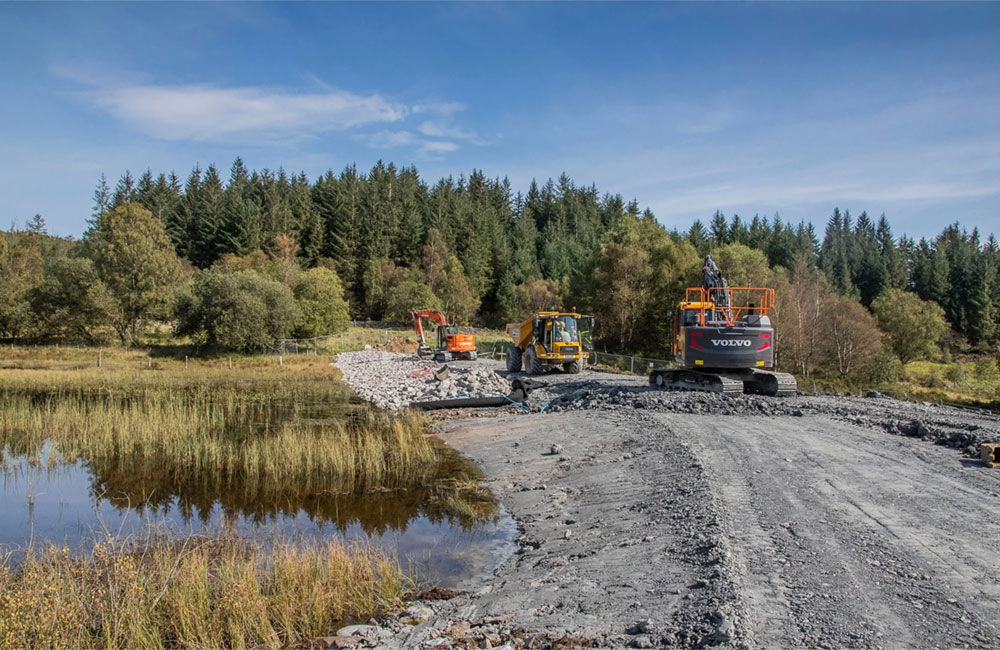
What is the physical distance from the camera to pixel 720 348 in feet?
52.4

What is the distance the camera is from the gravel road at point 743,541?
5023mm

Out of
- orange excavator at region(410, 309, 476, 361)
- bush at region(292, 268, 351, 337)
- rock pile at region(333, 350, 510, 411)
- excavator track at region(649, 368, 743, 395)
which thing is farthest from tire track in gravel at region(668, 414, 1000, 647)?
bush at region(292, 268, 351, 337)

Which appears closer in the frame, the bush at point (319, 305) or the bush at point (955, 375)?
the bush at point (955, 375)

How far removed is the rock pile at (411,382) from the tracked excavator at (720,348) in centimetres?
665

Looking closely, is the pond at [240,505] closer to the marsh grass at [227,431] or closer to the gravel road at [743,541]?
the marsh grass at [227,431]

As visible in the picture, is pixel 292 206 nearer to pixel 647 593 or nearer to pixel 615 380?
pixel 615 380

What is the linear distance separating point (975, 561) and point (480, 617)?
4762mm

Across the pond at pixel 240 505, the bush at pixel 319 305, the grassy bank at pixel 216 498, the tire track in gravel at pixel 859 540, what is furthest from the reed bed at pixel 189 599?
the bush at pixel 319 305

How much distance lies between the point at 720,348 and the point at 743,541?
989 cm

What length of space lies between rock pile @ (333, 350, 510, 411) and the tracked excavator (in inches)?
262

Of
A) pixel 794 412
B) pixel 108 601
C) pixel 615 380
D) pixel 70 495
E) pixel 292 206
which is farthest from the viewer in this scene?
pixel 292 206

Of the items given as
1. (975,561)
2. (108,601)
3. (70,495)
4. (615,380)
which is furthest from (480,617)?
(615,380)

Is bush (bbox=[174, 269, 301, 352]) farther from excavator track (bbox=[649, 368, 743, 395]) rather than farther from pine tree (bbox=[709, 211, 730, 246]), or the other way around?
pine tree (bbox=[709, 211, 730, 246])

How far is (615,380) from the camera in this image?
23.1m
